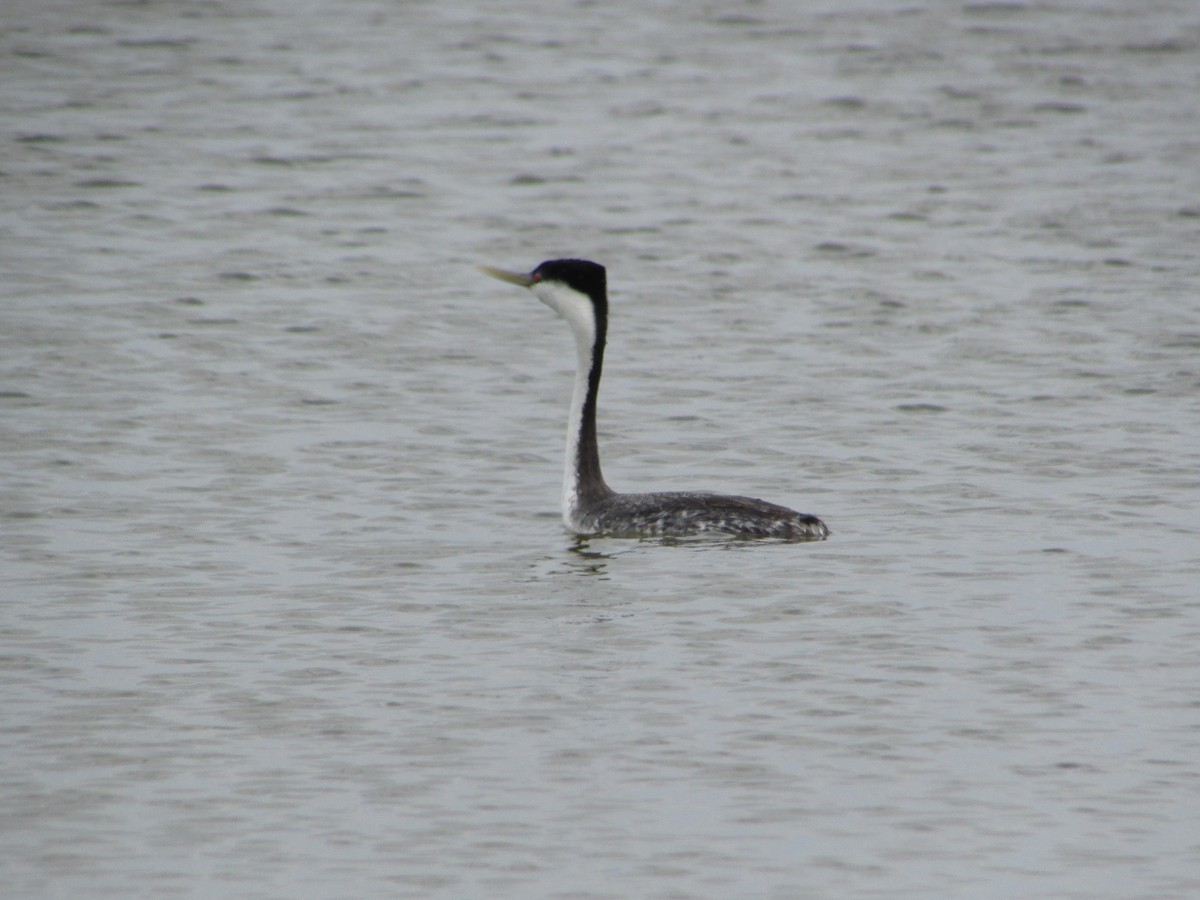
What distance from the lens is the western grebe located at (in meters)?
12.8

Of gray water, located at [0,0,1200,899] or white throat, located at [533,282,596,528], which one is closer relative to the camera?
gray water, located at [0,0,1200,899]

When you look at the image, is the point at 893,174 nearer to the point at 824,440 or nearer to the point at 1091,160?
the point at 1091,160

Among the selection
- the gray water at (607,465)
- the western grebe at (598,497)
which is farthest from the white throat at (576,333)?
the gray water at (607,465)

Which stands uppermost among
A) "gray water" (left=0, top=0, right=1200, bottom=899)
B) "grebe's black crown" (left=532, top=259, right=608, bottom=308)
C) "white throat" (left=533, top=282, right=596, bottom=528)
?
"grebe's black crown" (left=532, top=259, right=608, bottom=308)

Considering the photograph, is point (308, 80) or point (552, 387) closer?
point (552, 387)

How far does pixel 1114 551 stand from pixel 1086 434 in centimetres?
338

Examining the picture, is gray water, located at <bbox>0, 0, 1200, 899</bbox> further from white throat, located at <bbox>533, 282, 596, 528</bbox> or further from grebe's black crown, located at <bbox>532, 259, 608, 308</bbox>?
grebe's black crown, located at <bbox>532, 259, 608, 308</bbox>

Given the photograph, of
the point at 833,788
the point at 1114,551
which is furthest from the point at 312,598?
the point at 1114,551

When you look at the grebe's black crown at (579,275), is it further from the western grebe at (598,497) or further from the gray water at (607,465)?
the gray water at (607,465)

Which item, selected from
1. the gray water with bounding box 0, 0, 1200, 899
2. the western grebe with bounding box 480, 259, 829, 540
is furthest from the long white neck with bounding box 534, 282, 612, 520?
the gray water with bounding box 0, 0, 1200, 899

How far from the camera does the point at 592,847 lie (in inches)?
319

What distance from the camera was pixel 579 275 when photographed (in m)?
13.8

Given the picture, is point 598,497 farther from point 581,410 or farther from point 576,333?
point 576,333

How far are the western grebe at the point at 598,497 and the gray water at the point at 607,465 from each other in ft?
0.57
